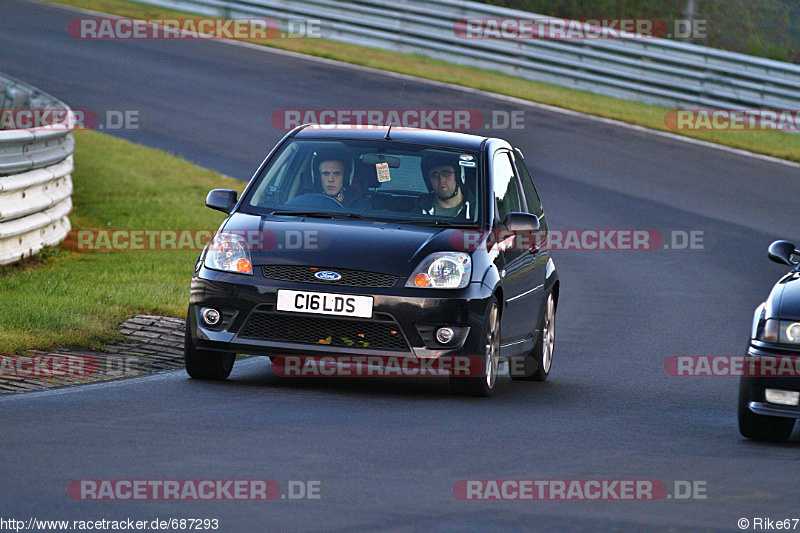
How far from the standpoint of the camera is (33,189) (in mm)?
14383

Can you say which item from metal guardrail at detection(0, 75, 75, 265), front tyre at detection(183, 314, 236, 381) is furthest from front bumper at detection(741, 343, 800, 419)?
metal guardrail at detection(0, 75, 75, 265)

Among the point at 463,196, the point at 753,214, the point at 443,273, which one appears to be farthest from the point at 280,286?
the point at 753,214

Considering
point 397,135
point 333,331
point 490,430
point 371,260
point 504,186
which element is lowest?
point 490,430

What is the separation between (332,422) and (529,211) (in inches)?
148

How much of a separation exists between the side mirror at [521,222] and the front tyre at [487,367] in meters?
0.69

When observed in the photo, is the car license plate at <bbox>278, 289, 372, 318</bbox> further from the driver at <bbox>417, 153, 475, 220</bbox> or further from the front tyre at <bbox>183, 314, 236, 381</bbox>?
the driver at <bbox>417, 153, 475, 220</bbox>

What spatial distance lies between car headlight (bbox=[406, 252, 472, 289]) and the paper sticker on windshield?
3.48ft

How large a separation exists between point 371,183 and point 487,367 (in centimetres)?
156

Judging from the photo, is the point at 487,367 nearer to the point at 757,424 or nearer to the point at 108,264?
the point at 757,424

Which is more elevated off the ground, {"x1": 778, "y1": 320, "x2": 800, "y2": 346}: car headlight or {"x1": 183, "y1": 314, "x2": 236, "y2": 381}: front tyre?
{"x1": 778, "y1": 320, "x2": 800, "y2": 346}: car headlight

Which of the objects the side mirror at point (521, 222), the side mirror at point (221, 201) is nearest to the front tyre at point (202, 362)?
the side mirror at point (221, 201)

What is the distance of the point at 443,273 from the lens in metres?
9.27

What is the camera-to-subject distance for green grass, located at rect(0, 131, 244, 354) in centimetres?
1092

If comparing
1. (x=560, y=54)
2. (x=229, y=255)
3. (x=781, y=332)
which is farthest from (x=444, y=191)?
(x=560, y=54)
